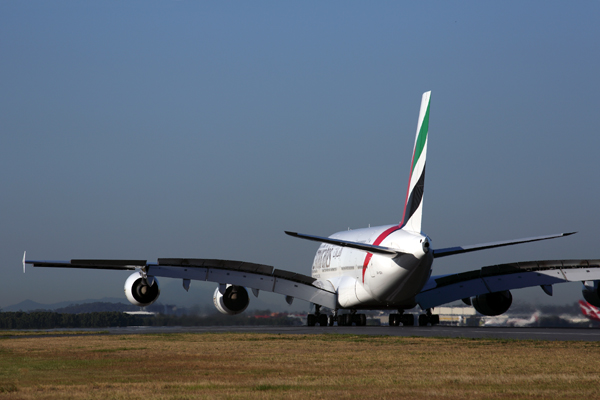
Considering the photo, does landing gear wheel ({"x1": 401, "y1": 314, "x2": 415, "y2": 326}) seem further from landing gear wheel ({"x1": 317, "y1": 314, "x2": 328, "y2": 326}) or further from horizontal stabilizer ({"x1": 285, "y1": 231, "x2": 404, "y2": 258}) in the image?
horizontal stabilizer ({"x1": 285, "y1": 231, "x2": 404, "y2": 258})

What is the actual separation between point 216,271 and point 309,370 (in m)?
22.2

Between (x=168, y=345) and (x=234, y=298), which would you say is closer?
(x=168, y=345)

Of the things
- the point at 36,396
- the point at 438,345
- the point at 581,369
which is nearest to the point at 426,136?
the point at 438,345

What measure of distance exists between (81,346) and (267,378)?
40.7ft

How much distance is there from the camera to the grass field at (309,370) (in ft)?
38.3

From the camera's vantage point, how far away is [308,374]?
1439cm

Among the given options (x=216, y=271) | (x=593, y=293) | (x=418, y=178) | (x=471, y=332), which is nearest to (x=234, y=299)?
(x=216, y=271)

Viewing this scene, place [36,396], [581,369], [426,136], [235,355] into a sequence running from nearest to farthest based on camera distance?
[36,396] < [581,369] < [235,355] < [426,136]

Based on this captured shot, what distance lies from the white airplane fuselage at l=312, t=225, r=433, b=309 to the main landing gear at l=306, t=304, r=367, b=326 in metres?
0.90

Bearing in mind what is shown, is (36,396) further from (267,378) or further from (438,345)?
(438,345)

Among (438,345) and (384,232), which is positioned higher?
(384,232)

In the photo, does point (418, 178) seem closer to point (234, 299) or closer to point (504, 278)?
point (504, 278)

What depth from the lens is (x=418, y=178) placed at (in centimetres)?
3669

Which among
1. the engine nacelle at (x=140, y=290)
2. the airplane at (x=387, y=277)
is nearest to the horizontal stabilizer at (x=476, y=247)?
the airplane at (x=387, y=277)
